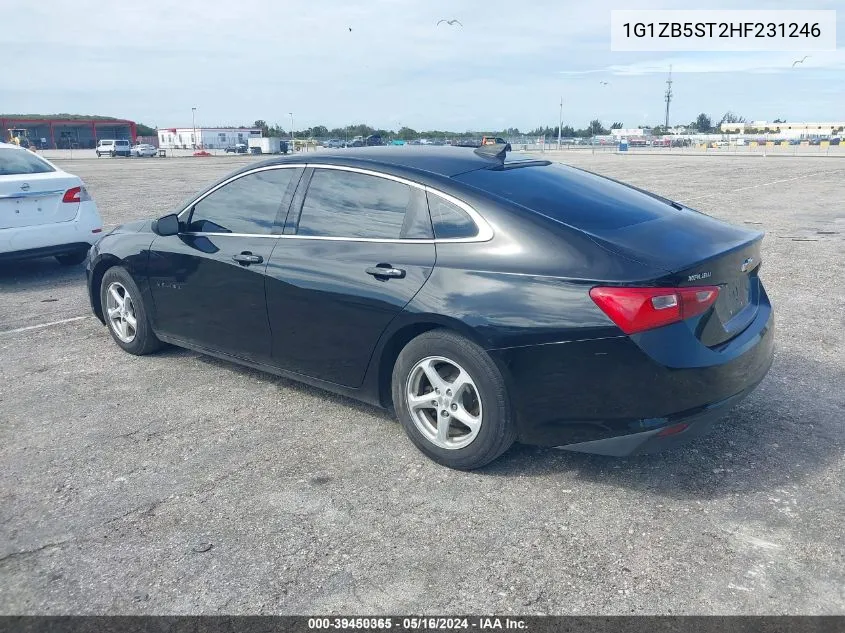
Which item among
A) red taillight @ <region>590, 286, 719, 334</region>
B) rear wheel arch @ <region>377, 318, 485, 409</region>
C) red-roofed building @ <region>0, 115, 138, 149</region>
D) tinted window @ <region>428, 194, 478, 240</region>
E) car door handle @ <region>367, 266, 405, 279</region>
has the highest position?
red-roofed building @ <region>0, 115, 138, 149</region>

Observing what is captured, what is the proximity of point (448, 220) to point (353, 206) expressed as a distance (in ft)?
2.21

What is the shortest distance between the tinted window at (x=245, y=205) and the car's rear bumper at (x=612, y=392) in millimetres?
1899

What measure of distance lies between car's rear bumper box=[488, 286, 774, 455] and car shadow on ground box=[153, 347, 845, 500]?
349 millimetres

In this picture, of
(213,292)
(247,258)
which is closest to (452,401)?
(247,258)

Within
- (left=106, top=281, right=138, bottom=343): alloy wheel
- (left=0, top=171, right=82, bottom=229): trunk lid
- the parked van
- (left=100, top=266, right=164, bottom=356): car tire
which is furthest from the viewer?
the parked van

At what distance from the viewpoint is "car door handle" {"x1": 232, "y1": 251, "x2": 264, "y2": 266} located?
447 centimetres

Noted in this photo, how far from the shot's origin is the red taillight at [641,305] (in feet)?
10.4

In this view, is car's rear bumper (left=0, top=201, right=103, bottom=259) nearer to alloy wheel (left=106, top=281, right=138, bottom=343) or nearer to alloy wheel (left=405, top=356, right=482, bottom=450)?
alloy wheel (left=106, top=281, right=138, bottom=343)

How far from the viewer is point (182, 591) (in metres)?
2.83

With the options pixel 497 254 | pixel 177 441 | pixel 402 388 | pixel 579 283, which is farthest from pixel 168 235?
pixel 579 283

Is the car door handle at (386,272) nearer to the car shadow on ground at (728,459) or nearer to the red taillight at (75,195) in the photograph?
the car shadow on ground at (728,459)

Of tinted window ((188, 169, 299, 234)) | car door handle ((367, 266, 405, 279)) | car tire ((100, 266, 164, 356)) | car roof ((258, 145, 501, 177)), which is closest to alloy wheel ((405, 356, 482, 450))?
car door handle ((367, 266, 405, 279))

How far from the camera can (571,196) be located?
396 cm

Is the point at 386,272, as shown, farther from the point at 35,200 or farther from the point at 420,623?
the point at 35,200
